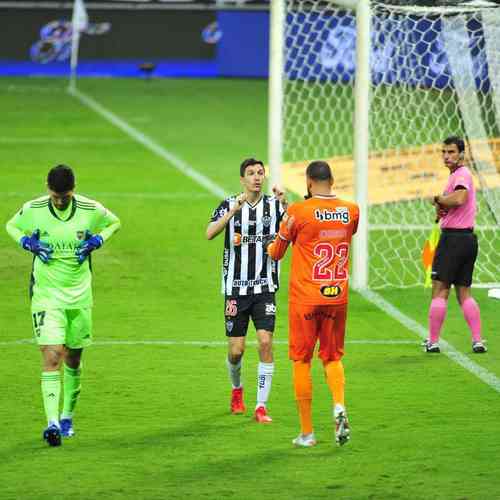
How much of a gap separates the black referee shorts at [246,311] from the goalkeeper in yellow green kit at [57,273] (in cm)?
109

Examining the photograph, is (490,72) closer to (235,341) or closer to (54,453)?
(235,341)

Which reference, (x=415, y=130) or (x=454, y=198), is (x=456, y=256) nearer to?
(x=454, y=198)

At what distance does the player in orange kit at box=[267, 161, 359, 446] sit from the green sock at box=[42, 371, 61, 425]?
1.45 m

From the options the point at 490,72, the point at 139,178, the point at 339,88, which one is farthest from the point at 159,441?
the point at 339,88

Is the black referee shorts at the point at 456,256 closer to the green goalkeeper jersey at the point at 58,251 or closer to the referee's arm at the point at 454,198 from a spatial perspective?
the referee's arm at the point at 454,198

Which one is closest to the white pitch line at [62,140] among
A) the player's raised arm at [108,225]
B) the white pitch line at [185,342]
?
the white pitch line at [185,342]

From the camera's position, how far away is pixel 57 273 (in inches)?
338

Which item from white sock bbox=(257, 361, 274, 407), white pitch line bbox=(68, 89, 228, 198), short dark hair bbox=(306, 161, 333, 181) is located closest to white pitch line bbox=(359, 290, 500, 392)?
white sock bbox=(257, 361, 274, 407)

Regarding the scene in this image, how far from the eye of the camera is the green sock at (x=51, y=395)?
8.56 metres

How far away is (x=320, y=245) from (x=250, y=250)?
971 mm

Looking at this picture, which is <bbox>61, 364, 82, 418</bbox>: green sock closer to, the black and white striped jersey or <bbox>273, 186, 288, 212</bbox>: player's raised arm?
the black and white striped jersey

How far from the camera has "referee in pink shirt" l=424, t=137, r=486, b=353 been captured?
11297 millimetres

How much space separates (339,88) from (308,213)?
26.9 metres

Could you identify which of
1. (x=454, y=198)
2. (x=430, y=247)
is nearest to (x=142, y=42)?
(x=430, y=247)
